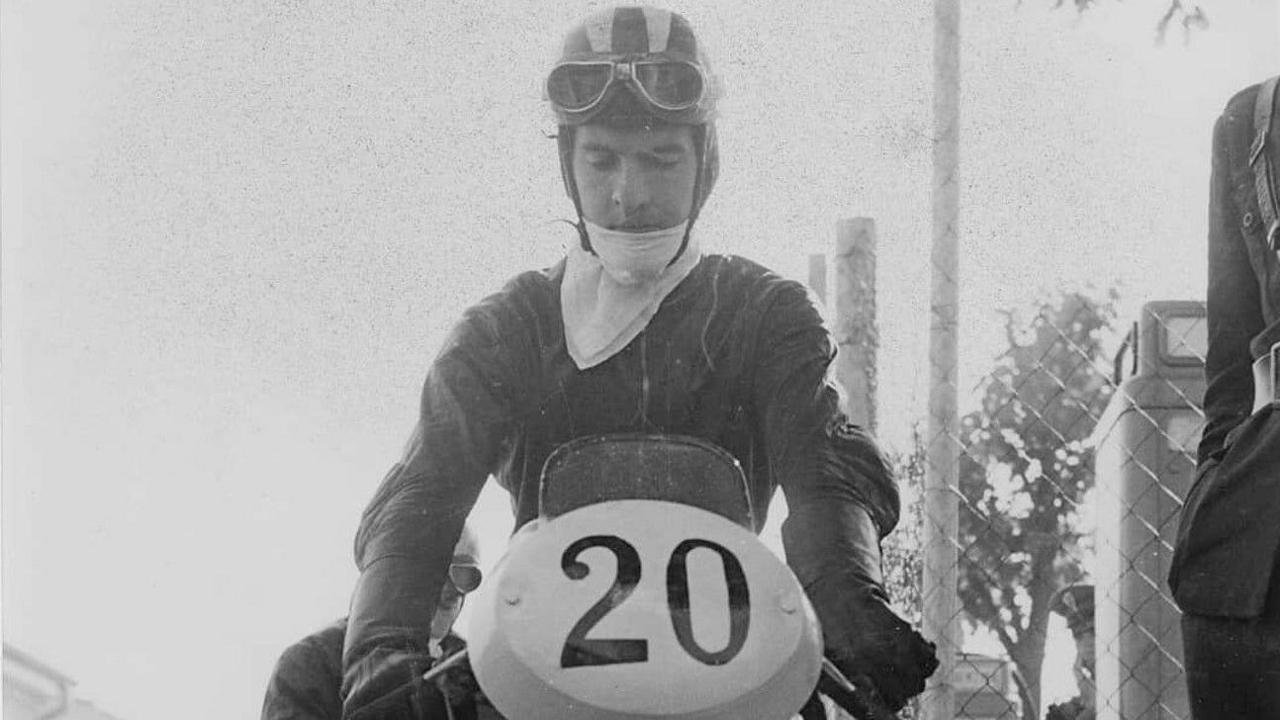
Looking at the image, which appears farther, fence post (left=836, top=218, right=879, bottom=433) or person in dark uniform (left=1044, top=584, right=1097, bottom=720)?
person in dark uniform (left=1044, top=584, right=1097, bottom=720)

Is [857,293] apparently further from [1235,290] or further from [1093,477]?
[1093,477]

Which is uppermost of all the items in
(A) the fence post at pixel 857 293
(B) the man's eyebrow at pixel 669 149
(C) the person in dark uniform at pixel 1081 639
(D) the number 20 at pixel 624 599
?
(B) the man's eyebrow at pixel 669 149

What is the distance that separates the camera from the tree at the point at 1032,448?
3441 mm

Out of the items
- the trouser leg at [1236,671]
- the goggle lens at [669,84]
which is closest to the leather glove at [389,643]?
the goggle lens at [669,84]

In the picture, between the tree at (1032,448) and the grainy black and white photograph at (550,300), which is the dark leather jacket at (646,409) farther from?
the tree at (1032,448)

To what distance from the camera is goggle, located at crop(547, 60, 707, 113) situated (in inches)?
113

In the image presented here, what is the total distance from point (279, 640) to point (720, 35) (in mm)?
1116

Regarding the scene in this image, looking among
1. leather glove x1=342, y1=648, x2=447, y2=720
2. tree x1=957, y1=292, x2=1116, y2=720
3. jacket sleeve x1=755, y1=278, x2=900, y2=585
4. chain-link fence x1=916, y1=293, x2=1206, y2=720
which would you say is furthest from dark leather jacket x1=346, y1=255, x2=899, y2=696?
tree x1=957, y1=292, x2=1116, y2=720

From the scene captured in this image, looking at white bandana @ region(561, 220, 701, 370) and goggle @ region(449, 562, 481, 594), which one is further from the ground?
white bandana @ region(561, 220, 701, 370)

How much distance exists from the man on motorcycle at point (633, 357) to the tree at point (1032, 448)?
54 centimetres

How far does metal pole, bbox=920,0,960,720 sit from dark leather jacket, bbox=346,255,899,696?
1.08ft

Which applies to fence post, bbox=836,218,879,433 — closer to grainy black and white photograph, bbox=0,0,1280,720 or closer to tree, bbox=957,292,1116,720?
grainy black and white photograph, bbox=0,0,1280,720

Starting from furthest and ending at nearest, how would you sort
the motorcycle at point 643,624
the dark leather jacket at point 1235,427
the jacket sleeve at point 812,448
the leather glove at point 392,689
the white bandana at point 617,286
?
1. the white bandana at point 617,286
2. the jacket sleeve at point 812,448
3. the dark leather jacket at point 1235,427
4. the leather glove at point 392,689
5. the motorcycle at point 643,624

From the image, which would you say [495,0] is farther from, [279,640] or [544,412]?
[279,640]
